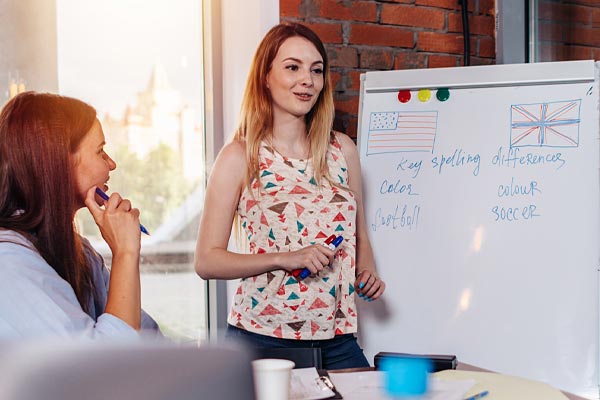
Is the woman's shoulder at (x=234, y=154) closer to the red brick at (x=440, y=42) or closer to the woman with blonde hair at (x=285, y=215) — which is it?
the woman with blonde hair at (x=285, y=215)

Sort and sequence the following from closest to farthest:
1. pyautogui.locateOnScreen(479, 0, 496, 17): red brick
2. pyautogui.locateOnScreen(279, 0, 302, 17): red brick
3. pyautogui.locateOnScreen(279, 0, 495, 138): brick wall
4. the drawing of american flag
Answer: the drawing of american flag
pyautogui.locateOnScreen(279, 0, 302, 17): red brick
pyautogui.locateOnScreen(279, 0, 495, 138): brick wall
pyautogui.locateOnScreen(479, 0, 496, 17): red brick

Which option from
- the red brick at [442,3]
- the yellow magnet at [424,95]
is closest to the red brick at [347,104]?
the yellow magnet at [424,95]

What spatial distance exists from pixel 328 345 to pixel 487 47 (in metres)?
1.70

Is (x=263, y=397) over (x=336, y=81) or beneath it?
beneath

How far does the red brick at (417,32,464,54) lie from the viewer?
10.4 feet

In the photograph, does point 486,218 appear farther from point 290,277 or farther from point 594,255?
point 290,277

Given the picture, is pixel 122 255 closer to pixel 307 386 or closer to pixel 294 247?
pixel 307 386

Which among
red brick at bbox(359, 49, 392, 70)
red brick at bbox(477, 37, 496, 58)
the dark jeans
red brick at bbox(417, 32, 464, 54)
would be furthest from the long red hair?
red brick at bbox(477, 37, 496, 58)

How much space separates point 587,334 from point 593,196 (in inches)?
16.4

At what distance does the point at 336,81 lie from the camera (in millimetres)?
2984

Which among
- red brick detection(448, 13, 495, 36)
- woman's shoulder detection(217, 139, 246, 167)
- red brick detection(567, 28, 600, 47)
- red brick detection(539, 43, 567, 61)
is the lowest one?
woman's shoulder detection(217, 139, 246, 167)

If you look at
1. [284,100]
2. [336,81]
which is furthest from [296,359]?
[336,81]

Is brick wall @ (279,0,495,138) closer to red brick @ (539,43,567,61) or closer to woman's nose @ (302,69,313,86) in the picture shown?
red brick @ (539,43,567,61)

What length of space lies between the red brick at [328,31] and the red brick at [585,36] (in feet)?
3.68
